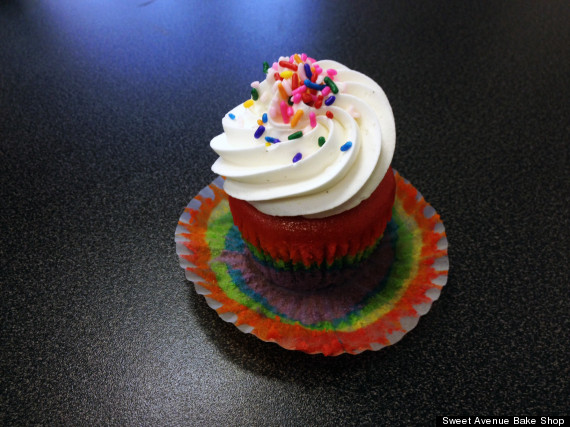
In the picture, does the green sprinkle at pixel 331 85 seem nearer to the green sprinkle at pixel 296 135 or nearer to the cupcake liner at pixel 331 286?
the green sprinkle at pixel 296 135

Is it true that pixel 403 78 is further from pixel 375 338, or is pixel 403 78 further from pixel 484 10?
pixel 375 338

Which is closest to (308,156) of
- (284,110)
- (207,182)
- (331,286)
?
(284,110)

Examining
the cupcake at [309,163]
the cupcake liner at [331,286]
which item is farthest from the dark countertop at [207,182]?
the cupcake at [309,163]

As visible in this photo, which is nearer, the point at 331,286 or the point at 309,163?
the point at 309,163

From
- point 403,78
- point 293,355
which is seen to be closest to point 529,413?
point 293,355

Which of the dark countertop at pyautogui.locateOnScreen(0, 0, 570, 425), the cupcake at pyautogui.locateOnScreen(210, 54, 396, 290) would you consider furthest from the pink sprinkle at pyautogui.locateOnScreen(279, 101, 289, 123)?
the dark countertop at pyautogui.locateOnScreen(0, 0, 570, 425)

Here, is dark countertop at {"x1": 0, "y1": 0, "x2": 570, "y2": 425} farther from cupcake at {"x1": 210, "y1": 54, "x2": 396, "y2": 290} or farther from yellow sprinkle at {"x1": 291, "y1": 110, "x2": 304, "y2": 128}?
yellow sprinkle at {"x1": 291, "y1": 110, "x2": 304, "y2": 128}

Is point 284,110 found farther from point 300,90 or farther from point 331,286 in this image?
point 331,286
